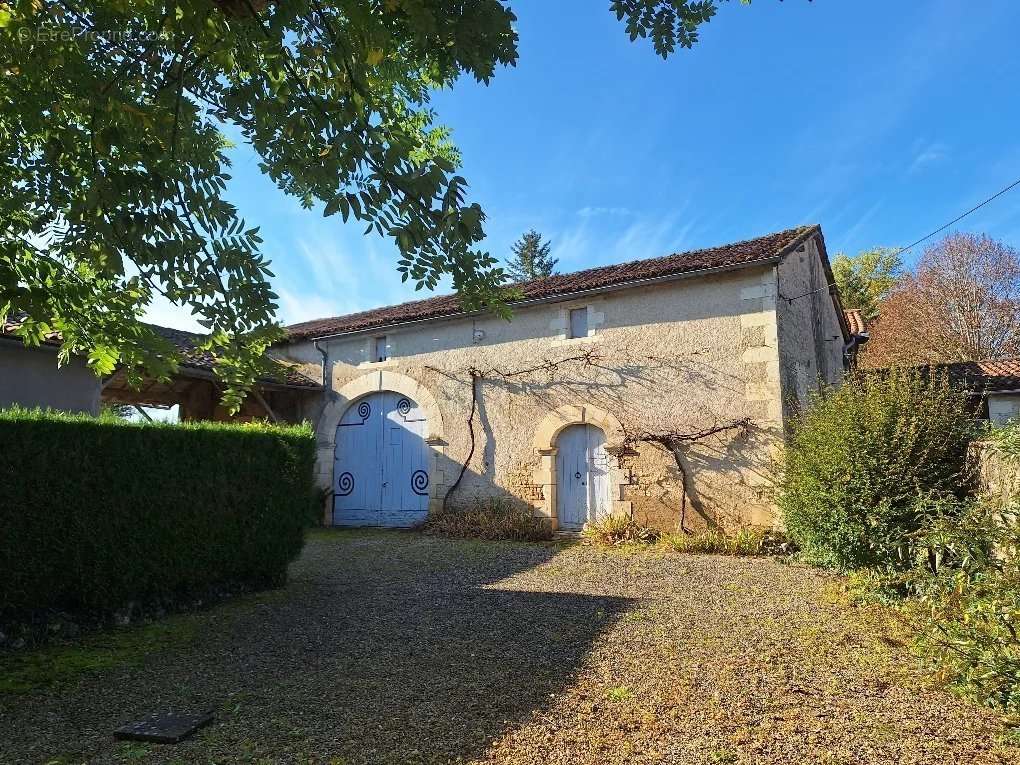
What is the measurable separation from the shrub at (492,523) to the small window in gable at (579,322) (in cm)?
290

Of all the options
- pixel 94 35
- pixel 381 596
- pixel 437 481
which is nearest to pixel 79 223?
pixel 94 35

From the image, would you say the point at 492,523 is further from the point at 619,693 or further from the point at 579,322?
the point at 619,693

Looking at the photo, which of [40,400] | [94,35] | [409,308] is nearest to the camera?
[94,35]

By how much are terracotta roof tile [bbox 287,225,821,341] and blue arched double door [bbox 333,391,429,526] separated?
1.57m

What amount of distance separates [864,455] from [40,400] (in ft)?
29.6

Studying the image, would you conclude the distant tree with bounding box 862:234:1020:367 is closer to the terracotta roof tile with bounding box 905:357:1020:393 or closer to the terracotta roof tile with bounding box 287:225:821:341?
the terracotta roof tile with bounding box 905:357:1020:393

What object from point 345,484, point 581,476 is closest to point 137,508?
point 581,476

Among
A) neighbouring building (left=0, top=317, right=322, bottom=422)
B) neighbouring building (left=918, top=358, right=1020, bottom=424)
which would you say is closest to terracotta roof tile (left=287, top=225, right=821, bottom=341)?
neighbouring building (left=0, top=317, right=322, bottom=422)

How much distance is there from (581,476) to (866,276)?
2225 cm

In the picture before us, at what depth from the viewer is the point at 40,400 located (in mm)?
7875

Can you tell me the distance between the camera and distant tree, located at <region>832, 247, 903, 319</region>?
1011 inches

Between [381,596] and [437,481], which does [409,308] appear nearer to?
[437,481]

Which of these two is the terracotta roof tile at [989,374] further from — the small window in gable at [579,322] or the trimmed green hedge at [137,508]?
the trimmed green hedge at [137,508]

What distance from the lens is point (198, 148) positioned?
2867mm
